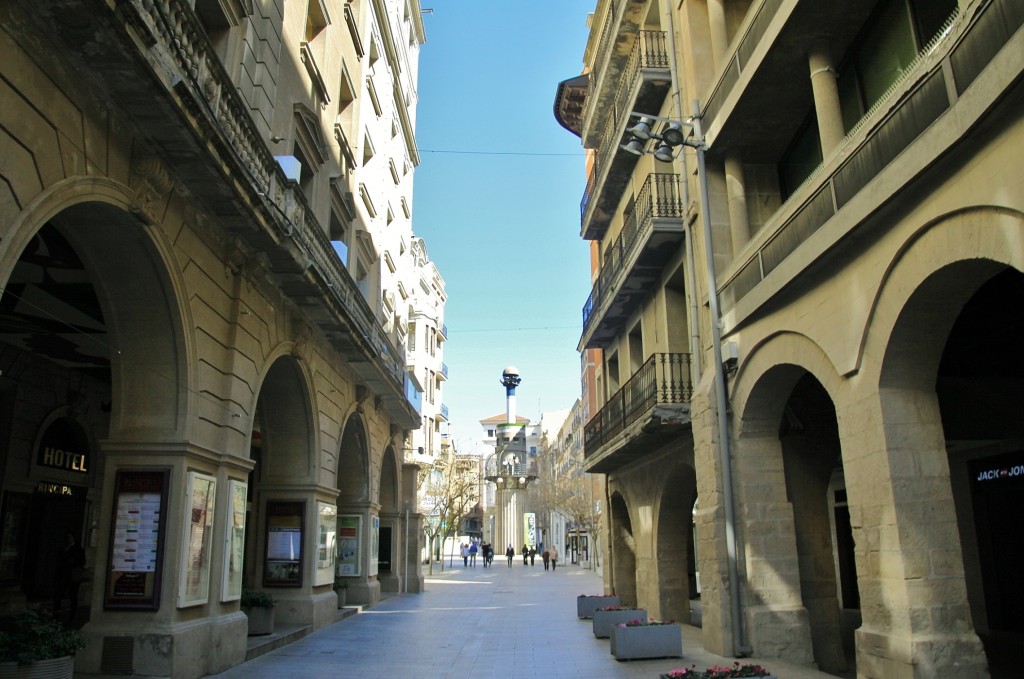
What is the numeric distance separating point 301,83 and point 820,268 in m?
10.3

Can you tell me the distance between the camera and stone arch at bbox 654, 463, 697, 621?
1637 centimetres

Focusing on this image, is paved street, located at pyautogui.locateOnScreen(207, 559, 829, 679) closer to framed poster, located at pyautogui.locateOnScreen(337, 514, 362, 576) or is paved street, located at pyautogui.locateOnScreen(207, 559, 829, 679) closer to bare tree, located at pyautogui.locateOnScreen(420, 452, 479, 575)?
framed poster, located at pyautogui.locateOnScreen(337, 514, 362, 576)

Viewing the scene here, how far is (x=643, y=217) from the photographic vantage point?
15.6 meters

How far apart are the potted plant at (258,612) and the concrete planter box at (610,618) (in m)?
5.83

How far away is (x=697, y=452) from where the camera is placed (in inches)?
505

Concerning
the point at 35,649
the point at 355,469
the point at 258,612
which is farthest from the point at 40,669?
the point at 355,469

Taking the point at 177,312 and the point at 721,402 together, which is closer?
the point at 177,312

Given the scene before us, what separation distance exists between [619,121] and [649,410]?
7330mm

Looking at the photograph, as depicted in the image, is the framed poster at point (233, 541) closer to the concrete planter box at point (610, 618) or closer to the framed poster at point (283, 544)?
the framed poster at point (283, 544)

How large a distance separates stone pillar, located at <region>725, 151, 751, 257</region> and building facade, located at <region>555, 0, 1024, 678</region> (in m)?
0.04

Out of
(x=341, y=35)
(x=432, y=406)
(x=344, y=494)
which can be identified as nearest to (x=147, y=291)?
(x=341, y=35)

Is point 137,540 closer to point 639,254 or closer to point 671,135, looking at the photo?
point 671,135

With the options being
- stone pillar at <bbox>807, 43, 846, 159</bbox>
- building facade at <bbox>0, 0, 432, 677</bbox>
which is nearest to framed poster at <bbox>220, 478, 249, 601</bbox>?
building facade at <bbox>0, 0, 432, 677</bbox>

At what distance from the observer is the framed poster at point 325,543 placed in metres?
15.5
